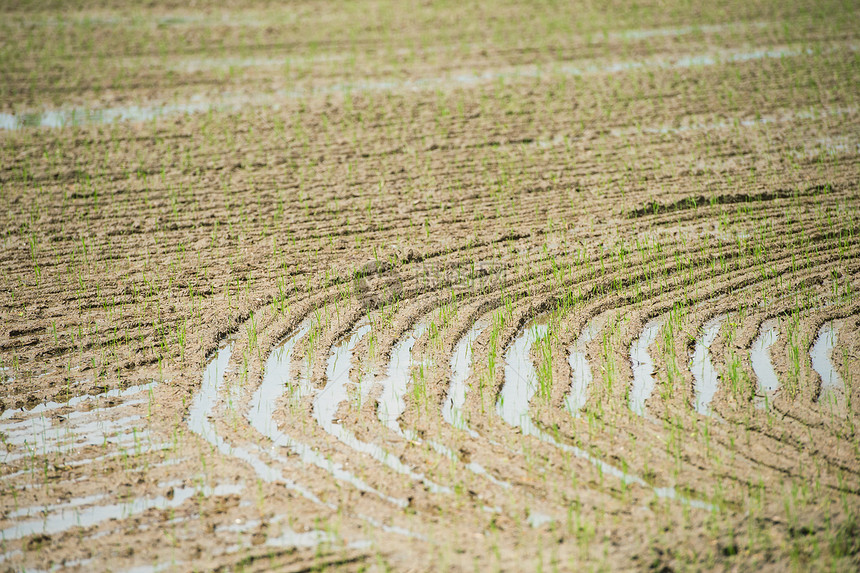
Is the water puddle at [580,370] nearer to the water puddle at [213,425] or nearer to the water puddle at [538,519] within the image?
the water puddle at [538,519]

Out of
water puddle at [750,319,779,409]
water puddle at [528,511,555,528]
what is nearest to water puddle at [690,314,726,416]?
water puddle at [750,319,779,409]

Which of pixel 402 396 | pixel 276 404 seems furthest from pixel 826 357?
pixel 276 404

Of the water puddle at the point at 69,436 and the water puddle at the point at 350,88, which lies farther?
the water puddle at the point at 350,88

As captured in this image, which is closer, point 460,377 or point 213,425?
point 213,425

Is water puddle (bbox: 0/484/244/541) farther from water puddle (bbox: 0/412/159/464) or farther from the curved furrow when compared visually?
the curved furrow

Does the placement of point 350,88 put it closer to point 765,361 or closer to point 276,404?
point 276,404

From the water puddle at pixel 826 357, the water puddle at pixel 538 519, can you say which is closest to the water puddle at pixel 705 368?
the water puddle at pixel 826 357
